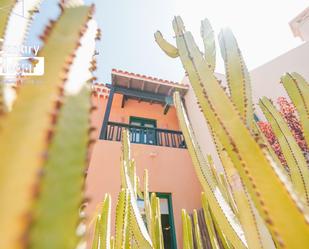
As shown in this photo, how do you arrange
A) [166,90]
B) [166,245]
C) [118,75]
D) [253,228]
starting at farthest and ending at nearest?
[166,90], [118,75], [166,245], [253,228]

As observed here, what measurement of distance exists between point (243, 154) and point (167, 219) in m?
6.11

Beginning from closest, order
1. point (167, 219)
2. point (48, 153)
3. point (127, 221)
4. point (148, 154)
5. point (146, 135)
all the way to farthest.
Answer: point (48, 153) < point (127, 221) < point (167, 219) < point (148, 154) < point (146, 135)

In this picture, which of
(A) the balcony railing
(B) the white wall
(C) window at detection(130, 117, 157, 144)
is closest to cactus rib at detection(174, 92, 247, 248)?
(B) the white wall

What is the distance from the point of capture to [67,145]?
0.35 m

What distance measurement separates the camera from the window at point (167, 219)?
5781 mm

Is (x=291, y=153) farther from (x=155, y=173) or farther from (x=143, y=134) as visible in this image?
(x=143, y=134)

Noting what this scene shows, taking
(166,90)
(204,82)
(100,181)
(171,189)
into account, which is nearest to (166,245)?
(171,189)

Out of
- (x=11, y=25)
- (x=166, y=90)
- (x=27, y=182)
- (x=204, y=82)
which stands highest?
(x=166, y=90)

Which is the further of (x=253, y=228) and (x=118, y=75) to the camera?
(x=118, y=75)

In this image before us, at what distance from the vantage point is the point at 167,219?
244 inches

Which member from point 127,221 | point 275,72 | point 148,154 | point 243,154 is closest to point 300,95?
point 243,154

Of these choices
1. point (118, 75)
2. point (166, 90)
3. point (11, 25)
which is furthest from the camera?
point (166, 90)

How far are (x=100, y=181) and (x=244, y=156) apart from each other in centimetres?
583

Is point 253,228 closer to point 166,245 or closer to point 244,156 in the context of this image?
point 244,156
